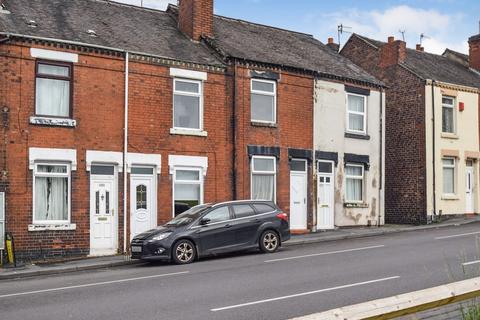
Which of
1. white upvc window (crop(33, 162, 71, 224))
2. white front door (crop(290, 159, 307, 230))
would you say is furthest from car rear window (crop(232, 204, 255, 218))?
white front door (crop(290, 159, 307, 230))

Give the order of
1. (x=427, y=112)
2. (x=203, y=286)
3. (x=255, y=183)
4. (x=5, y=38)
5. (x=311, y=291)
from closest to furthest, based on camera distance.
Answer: (x=311, y=291) → (x=203, y=286) → (x=5, y=38) → (x=255, y=183) → (x=427, y=112)

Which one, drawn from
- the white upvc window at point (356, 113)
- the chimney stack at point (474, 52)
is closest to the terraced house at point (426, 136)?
the chimney stack at point (474, 52)

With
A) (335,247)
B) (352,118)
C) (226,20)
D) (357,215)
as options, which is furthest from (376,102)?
(335,247)

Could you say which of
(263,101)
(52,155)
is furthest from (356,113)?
(52,155)

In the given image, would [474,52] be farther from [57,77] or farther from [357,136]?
[57,77]

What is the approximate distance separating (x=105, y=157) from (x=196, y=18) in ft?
23.3

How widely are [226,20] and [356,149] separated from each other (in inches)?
298

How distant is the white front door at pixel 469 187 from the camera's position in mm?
30859

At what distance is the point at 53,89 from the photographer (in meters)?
19.3

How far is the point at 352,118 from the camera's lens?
2709cm

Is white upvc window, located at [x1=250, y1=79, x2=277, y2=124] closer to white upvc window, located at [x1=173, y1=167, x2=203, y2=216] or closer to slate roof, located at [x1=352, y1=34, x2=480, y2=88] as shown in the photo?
white upvc window, located at [x1=173, y1=167, x2=203, y2=216]

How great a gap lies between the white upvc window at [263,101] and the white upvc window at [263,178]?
146 centimetres

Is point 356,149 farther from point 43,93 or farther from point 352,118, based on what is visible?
point 43,93

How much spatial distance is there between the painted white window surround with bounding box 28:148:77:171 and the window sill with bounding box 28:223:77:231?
5.36 ft
